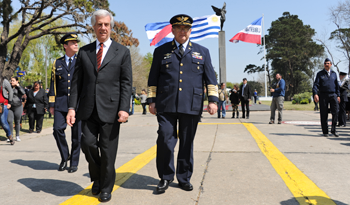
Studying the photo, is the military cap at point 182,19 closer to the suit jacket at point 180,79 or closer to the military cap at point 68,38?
the suit jacket at point 180,79

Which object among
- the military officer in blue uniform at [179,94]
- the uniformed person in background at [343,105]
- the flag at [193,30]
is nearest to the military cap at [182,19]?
the military officer in blue uniform at [179,94]

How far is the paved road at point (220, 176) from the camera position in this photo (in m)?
3.19

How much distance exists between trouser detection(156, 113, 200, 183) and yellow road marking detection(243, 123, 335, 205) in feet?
4.11

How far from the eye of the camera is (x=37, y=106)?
34.8ft

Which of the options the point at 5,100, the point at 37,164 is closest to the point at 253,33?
the point at 5,100

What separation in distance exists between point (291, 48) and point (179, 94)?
59.3 meters

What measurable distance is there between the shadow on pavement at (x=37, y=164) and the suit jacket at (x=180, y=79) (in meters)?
2.40

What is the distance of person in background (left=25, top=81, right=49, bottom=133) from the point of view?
34.2ft

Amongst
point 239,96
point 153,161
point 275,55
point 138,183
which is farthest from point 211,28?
point 275,55

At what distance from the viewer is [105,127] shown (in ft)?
10.5

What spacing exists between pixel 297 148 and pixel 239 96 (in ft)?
29.8

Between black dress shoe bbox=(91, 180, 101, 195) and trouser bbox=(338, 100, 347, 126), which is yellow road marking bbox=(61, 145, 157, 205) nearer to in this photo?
black dress shoe bbox=(91, 180, 101, 195)

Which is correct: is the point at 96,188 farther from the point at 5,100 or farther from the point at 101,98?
the point at 5,100

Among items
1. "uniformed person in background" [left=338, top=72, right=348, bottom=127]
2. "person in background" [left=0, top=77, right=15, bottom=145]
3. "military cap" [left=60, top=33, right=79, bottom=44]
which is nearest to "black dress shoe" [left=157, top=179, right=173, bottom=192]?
"military cap" [left=60, top=33, right=79, bottom=44]
